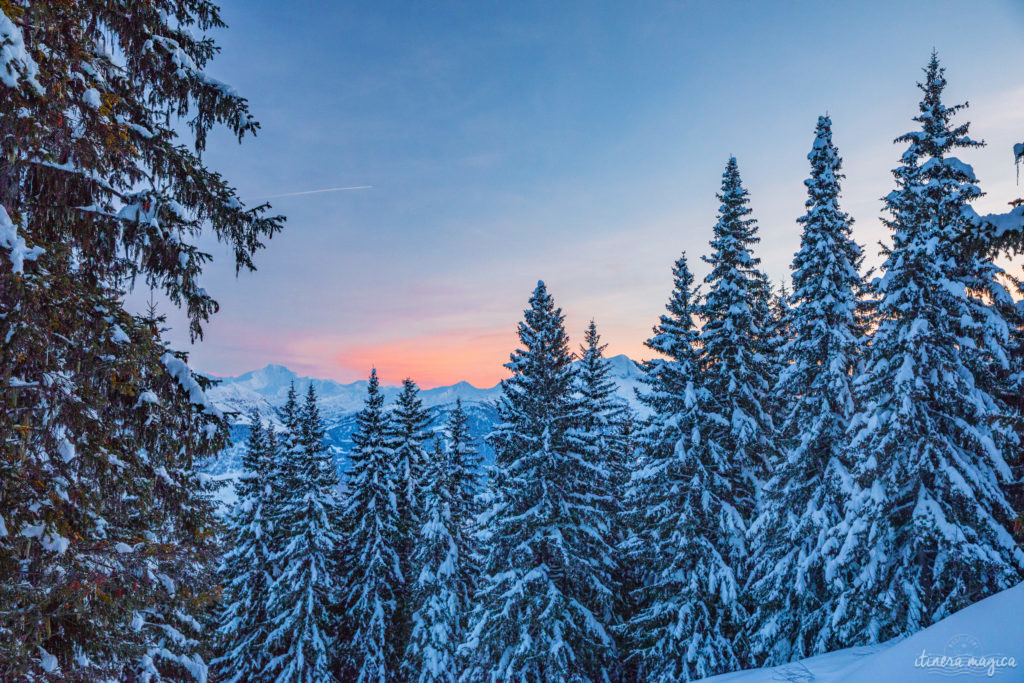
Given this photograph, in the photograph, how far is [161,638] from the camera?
11.9 m

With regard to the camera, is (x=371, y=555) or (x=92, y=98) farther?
(x=371, y=555)

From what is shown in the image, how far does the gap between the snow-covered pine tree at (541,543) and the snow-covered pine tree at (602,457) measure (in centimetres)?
34

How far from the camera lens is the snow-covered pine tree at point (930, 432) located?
12.7 metres

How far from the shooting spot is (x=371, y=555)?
79.6 feet

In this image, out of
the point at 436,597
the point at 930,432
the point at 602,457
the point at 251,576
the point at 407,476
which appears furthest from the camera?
the point at 407,476

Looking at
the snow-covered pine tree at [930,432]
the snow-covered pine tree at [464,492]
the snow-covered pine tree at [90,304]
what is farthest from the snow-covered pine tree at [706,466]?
the snow-covered pine tree at [90,304]

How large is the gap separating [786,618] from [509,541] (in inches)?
349

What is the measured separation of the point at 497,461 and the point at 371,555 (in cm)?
1012

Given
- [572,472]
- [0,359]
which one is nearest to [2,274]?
[0,359]

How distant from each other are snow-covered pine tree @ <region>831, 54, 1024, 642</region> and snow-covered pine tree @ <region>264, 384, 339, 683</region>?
2032 cm

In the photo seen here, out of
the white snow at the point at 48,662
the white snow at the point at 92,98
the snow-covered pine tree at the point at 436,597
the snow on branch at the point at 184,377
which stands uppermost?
the white snow at the point at 92,98

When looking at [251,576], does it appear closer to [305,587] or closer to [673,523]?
[305,587]

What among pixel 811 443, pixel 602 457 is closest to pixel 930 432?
pixel 811 443

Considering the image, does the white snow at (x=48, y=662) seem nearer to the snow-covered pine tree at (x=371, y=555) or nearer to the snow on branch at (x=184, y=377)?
the snow on branch at (x=184, y=377)
